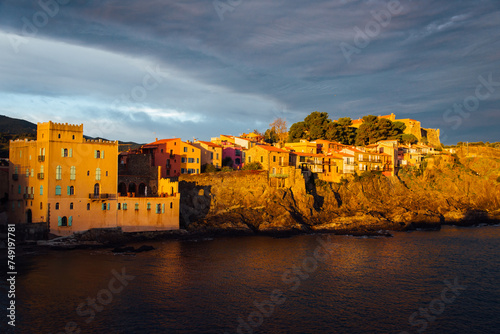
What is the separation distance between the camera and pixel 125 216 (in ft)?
145

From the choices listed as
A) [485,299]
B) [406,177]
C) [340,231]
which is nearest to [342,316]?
[485,299]

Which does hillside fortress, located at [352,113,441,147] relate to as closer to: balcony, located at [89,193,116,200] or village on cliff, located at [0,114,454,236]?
village on cliff, located at [0,114,454,236]

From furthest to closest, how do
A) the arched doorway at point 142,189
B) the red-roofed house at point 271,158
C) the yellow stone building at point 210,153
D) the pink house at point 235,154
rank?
the pink house at point 235,154
the yellow stone building at point 210,153
the red-roofed house at point 271,158
the arched doorway at point 142,189

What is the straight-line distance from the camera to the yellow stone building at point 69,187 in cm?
4100

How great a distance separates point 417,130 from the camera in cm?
10194

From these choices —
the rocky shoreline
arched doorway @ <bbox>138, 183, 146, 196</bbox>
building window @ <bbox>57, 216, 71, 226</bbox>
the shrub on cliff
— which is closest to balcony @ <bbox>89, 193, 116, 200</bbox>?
building window @ <bbox>57, 216, 71, 226</bbox>

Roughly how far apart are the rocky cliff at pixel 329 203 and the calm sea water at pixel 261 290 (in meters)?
9.40

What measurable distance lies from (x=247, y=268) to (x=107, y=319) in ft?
47.4

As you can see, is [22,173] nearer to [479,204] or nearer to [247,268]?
[247,268]

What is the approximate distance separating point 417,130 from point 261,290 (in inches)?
3408

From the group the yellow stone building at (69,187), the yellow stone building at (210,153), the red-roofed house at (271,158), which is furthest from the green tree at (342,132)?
the yellow stone building at (69,187)

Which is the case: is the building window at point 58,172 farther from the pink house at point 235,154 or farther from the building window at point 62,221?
the pink house at point 235,154

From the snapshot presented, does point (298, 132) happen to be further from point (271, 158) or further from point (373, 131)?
point (271, 158)

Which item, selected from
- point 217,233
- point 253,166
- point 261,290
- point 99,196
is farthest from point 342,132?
point 261,290
